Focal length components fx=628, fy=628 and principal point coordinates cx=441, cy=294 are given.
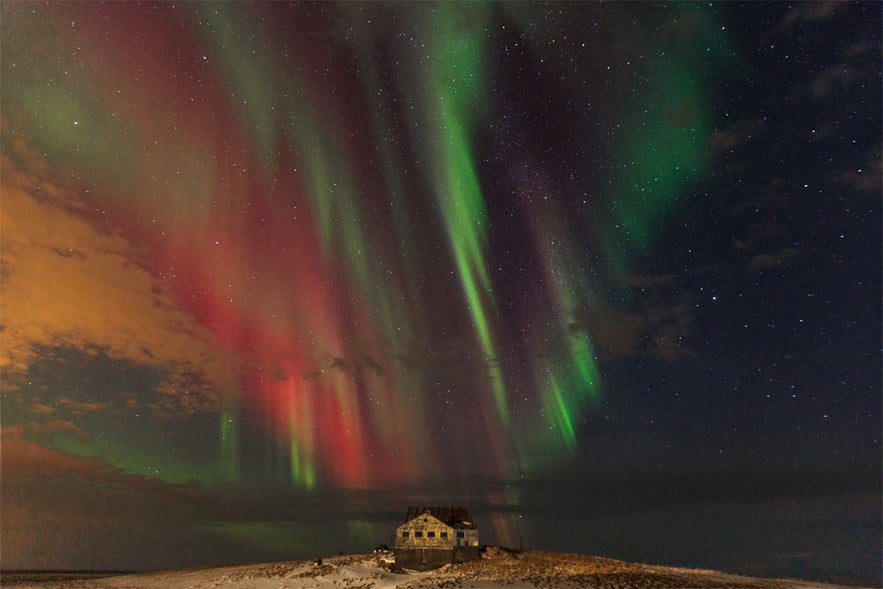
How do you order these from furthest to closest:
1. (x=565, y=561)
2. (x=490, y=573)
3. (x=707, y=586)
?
(x=565, y=561) → (x=490, y=573) → (x=707, y=586)

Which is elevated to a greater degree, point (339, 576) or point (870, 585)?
point (339, 576)

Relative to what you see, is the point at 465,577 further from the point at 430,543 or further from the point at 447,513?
the point at 447,513

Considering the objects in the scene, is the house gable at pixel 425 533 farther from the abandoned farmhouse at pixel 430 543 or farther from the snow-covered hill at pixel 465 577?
the snow-covered hill at pixel 465 577

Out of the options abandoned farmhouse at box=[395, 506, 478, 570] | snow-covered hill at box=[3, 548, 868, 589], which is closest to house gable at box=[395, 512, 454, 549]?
abandoned farmhouse at box=[395, 506, 478, 570]

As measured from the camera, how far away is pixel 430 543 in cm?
8406

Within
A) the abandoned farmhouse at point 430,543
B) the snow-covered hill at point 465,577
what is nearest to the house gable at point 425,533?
the abandoned farmhouse at point 430,543

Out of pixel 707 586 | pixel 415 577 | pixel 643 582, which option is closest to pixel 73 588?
pixel 415 577

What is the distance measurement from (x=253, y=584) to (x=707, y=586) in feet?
160

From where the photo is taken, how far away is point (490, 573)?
71250 mm

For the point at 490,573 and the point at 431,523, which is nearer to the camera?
the point at 490,573

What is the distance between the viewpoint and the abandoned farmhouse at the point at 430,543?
3253 inches

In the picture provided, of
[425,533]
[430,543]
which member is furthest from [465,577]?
[425,533]

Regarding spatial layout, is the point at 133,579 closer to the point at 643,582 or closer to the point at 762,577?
the point at 643,582

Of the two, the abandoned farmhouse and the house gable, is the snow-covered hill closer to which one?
the abandoned farmhouse
